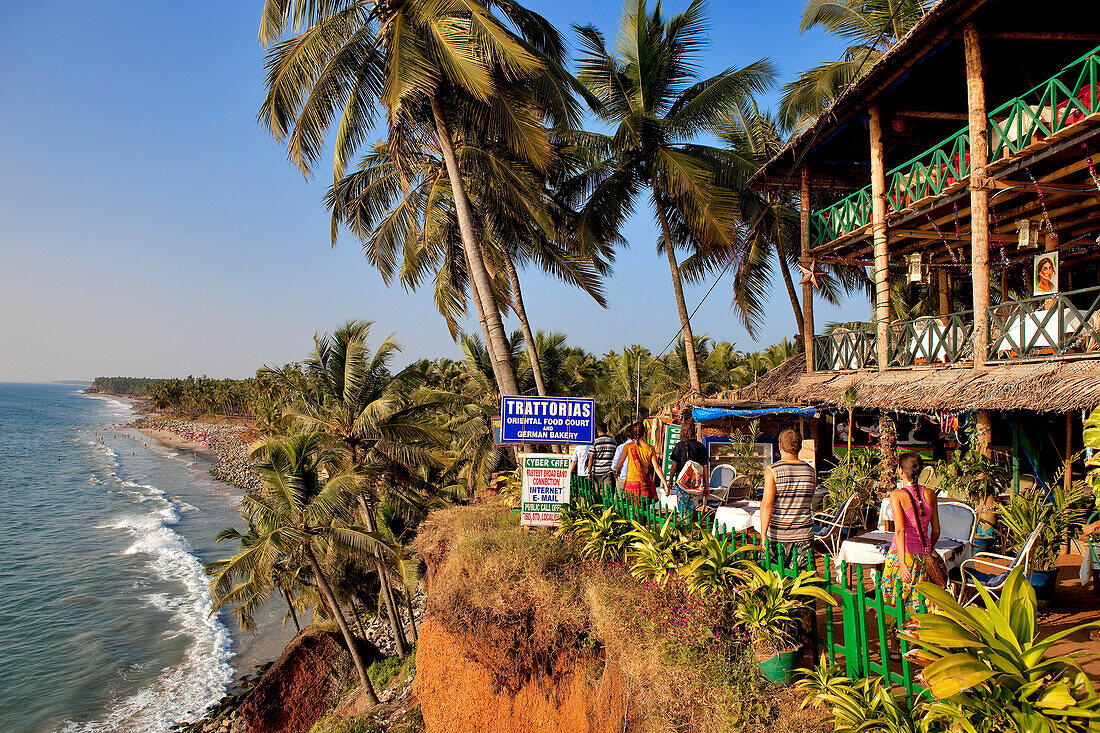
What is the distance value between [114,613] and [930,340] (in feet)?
97.5

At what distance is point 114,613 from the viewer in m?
25.2

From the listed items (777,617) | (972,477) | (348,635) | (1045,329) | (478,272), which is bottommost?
(348,635)

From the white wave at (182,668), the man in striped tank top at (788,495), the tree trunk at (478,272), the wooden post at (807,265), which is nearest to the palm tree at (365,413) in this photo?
the tree trunk at (478,272)

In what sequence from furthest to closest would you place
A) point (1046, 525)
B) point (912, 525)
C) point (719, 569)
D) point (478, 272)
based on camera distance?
point (478, 272) < point (1046, 525) < point (719, 569) < point (912, 525)

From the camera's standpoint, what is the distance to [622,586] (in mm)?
6406

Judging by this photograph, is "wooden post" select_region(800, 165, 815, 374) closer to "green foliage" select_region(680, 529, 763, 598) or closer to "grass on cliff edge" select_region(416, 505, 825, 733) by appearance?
"grass on cliff edge" select_region(416, 505, 825, 733)

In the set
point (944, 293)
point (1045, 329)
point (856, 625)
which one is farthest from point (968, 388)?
point (944, 293)

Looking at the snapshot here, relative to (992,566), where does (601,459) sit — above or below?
above

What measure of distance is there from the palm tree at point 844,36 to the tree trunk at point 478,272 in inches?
401

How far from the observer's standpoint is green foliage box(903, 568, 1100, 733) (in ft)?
9.78

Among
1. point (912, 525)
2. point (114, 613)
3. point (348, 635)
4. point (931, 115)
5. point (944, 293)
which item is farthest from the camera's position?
point (114, 613)

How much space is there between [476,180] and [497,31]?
4.37 metres

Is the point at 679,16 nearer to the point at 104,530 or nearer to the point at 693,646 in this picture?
the point at 693,646

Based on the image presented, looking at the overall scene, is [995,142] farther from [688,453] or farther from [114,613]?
[114,613]
